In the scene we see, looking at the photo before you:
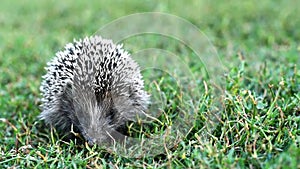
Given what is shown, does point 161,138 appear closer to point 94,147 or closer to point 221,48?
point 94,147

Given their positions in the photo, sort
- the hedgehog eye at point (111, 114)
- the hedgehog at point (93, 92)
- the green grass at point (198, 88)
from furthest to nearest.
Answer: the hedgehog eye at point (111, 114) < the hedgehog at point (93, 92) < the green grass at point (198, 88)

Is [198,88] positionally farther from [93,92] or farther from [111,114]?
[93,92]

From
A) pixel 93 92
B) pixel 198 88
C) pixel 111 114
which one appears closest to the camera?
pixel 93 92

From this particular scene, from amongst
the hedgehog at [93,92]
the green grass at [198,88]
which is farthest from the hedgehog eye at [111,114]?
the green grass at [198,88]

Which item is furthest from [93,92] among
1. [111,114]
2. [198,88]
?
[198,88]

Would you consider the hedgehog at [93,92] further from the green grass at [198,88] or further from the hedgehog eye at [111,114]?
the green grass at [198,88]

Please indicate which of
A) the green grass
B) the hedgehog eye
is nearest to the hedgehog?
the hedgehog eye

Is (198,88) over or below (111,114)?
over
